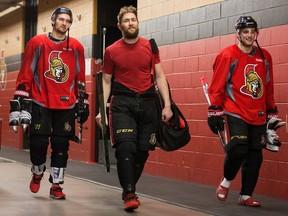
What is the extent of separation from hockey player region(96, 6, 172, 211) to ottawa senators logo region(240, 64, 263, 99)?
2.73ft

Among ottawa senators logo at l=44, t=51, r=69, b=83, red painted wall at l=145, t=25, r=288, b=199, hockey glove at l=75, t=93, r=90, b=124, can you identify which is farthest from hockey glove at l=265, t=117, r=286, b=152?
ottawa senators logo at l=44, t=51, r=69, b=83

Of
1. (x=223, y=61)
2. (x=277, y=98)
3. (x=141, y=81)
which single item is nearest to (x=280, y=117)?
(x=277, y=98)

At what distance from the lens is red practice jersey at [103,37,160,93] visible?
6.18 meters

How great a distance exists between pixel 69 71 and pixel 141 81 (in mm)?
923

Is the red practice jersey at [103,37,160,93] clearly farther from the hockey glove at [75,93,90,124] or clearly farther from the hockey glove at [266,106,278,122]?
the hockey glove at [266,106,278,122]

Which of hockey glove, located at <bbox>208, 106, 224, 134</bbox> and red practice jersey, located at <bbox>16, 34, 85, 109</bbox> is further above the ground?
red practice jersey, located at <bbox>16, 34, 85, 109</bbox>

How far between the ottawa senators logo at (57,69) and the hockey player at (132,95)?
1.96ft

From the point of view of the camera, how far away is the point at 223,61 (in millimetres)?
6465

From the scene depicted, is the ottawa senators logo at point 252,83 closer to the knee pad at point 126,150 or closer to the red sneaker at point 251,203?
the red sneaker at point 251,203

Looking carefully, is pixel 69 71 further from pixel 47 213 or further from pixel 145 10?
pixel 145 10

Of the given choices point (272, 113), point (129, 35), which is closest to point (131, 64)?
point (129, 35)

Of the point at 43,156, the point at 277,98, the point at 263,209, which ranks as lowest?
the point at 263,209

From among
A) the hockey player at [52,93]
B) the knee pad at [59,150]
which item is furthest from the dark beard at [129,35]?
the knee pad at [59,150]

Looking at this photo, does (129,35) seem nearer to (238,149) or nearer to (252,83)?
(252,83)
